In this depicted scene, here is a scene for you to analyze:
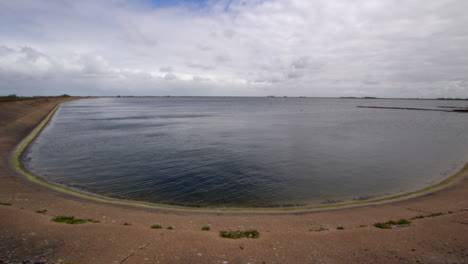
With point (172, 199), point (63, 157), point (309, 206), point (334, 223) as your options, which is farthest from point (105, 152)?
point (334, 223)

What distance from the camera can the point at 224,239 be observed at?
858cm

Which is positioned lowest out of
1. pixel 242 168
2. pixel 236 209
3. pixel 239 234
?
pixel 236 209

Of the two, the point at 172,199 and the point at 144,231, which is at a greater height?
the point at 144,231

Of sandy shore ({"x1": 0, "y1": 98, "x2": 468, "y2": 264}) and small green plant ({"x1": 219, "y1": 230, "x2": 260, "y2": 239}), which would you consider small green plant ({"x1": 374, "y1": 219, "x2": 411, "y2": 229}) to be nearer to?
sandy shore ({"x1": 0, "y1": 98, "x2": 468, "y2": 264})

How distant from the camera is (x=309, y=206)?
45.6 ft

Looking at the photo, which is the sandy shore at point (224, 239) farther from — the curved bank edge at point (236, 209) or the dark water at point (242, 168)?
the dark water at point (242, 168)

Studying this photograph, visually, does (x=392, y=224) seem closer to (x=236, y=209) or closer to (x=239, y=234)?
(x=239, y=234)

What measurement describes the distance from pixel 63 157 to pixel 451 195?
1221 inches

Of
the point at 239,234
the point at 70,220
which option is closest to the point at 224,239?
the point at 239,234

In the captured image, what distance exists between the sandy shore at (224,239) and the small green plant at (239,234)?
269 mm

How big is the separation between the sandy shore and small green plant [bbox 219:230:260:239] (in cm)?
27

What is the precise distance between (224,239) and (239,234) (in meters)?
0.73

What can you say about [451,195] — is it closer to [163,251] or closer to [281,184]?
[281,184]

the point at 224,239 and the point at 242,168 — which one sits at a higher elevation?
the point at 224,239
